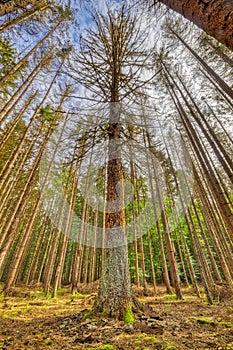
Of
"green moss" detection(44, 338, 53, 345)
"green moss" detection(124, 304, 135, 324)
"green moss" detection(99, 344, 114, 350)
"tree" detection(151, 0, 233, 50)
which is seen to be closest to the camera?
"tree" detection(151, 0, 233, 50)

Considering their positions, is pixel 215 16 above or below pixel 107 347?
above

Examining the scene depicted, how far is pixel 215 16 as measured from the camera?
101 cm

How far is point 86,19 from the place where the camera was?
3979 millimetres

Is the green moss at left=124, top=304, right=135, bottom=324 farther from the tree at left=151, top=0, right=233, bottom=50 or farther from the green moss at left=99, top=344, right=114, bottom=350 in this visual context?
the tree at left=151, top=0, right=233, bottom=50

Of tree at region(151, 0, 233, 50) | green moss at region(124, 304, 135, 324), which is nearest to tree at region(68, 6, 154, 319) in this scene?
green moss at region(124, 304, 135, 324)

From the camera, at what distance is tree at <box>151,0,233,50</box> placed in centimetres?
95

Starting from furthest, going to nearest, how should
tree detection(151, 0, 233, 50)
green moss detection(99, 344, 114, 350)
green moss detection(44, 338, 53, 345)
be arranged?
green moss detection(44, 338, 53, 345) → green moss detection(99, 344, 114, 350) → tree detection(151, 0, 233, 50)

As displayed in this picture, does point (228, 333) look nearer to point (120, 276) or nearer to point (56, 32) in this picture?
point (120, 276)

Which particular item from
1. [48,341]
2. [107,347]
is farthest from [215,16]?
[48,341]

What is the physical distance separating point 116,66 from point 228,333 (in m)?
6.35

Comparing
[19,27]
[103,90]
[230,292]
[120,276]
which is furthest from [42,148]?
[230,292]

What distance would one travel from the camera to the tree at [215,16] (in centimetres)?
95

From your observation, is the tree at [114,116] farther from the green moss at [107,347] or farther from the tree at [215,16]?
the tree at [215,16]

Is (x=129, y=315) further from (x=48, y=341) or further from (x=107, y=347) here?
(x=48, y=341)
